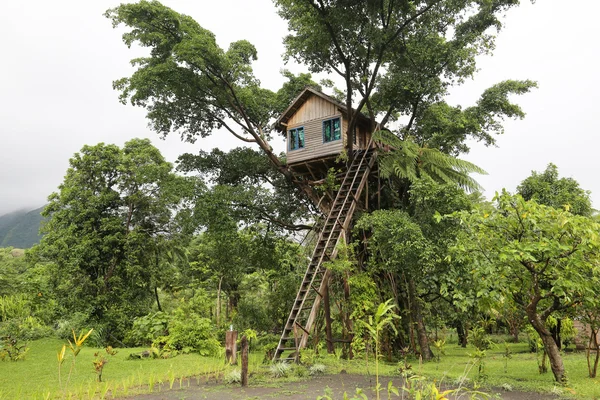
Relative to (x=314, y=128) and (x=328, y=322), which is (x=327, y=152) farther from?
(x=328, y=322)

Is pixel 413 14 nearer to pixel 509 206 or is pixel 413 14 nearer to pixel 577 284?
pixel 509 206

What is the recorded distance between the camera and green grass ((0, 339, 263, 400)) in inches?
288

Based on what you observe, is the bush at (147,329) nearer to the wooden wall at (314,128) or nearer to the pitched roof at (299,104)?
the wooden wall at (314,128)

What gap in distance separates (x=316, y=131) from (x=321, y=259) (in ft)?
18.6

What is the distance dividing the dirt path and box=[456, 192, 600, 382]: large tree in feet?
5.30

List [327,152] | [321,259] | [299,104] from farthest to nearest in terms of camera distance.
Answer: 1. [299,104]
2. [327,152]
3. [321,259]

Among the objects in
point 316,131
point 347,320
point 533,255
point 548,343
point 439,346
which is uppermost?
point 316,131

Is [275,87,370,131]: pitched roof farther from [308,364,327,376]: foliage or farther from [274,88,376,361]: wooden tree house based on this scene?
[308,364,327,376]: foliage

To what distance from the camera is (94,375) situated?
9.49 meters

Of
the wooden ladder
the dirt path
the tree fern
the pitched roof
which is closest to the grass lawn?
the dirt path

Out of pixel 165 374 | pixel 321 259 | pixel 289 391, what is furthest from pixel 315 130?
pixel 289 391

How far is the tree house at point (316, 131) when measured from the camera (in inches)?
601

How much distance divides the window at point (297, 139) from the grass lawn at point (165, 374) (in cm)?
785

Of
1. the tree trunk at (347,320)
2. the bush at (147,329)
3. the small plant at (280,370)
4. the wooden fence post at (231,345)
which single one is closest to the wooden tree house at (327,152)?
the tree trunk at (347,320)
